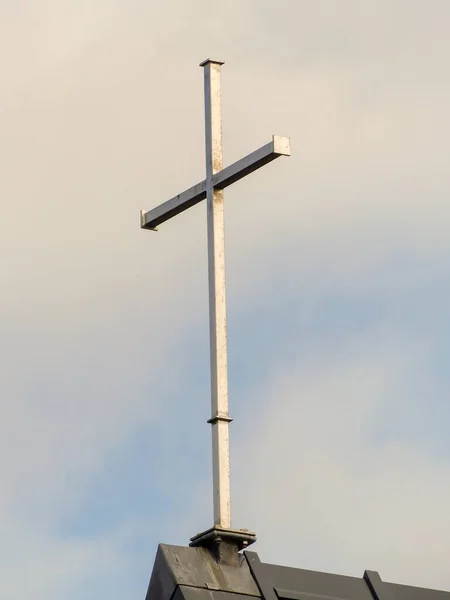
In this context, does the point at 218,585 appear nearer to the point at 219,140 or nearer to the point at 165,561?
the point at 165,561

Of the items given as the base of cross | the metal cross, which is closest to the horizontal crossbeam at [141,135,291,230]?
the metal cross

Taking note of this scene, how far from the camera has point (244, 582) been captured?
13.6 meters

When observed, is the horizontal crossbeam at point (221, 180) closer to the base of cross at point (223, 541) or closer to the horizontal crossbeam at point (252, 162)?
the horizontal crossbeam at point (252, 162)

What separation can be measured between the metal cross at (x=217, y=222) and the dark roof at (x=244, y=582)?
35 cm

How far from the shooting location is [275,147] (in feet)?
49.6

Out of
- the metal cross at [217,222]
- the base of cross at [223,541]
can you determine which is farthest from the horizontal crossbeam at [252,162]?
the base of cross at [223,541]

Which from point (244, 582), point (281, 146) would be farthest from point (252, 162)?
point (244, 582)

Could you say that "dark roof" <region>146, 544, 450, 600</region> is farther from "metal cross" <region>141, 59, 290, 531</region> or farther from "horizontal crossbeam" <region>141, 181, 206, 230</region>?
"horizontal crossbeam" <region>141, 181, 206, 230</region>

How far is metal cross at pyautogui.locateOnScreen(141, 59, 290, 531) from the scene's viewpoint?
560 inches

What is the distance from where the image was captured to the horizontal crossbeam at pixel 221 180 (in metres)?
15.2

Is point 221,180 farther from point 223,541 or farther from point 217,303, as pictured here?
point 223,541

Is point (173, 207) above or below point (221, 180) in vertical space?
above

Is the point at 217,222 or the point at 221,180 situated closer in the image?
the point at 217,222

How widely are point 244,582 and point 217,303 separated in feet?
8.51
